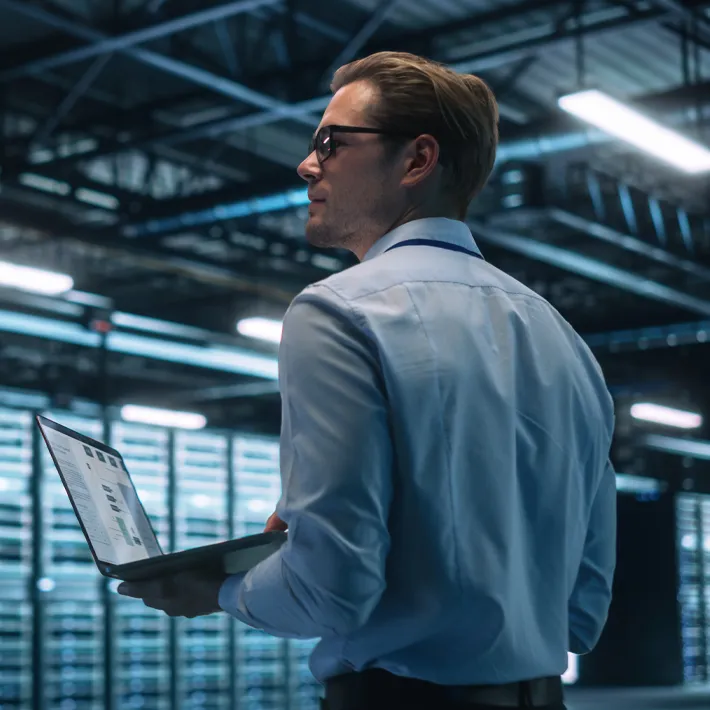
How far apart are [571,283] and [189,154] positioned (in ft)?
18.4

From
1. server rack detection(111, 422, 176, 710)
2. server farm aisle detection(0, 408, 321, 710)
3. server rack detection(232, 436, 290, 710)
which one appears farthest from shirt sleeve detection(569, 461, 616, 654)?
server rack detection(232, 436, 290, 710)

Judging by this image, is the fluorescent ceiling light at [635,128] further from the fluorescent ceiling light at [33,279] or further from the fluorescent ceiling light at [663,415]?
the fluorescent ceiling light at [663,415]

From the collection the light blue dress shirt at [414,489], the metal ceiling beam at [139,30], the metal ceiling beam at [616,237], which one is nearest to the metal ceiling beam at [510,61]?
the metal ceiling beam at [139,30]

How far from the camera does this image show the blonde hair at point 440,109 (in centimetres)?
152

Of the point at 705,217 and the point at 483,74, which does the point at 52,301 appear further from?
the point at 705,217

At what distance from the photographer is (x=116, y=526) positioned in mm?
1690

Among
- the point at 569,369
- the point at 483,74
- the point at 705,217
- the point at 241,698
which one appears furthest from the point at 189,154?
the point at 569,369

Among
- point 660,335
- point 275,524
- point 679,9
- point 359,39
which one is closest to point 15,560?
point 660,335

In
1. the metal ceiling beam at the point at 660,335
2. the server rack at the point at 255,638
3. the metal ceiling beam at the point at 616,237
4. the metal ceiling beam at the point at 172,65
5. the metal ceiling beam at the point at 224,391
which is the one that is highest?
the metal ceiling beam at the point at 172,65

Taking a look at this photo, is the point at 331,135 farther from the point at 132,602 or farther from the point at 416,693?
the point at 132,602

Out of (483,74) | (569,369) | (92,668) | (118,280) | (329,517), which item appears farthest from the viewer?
(92,668)

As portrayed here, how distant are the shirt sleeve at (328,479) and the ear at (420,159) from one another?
230 millimetres

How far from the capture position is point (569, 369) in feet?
5.09

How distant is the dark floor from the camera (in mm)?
18641
